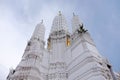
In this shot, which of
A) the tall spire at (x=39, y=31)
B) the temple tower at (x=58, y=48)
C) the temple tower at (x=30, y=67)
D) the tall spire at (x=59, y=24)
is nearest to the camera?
the temple tower at (x=30, y=67)

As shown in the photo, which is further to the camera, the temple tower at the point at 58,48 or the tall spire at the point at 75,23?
the tall spire at the point at 75,23

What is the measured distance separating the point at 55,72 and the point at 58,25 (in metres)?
15.5

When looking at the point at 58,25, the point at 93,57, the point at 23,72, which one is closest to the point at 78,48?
the point at 93,57

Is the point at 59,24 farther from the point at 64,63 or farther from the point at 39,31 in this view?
the point at 64,63

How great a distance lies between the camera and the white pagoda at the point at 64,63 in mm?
22047

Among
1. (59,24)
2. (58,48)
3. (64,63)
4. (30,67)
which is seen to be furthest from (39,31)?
(30,67)

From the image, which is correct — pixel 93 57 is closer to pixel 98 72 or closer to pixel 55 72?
pixel 98 72

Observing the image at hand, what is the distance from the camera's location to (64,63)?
28172 millimetres

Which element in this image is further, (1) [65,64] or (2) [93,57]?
(1) [65,64]

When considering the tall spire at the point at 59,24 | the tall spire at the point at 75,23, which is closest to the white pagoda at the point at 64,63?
the tall spire at the point at 75,23

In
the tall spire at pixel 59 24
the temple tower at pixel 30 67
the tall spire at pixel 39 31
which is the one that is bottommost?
the temple tower at pixel 30 67

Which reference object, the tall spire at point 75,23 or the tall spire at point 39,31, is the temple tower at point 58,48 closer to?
the tall spire at point 39,31

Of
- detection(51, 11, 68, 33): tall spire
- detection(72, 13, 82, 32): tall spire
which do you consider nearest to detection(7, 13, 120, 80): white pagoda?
detection(72, 13, 82, 32): tall spire

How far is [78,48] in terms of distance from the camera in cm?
2705
